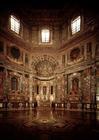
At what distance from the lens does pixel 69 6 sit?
22516 millimetres

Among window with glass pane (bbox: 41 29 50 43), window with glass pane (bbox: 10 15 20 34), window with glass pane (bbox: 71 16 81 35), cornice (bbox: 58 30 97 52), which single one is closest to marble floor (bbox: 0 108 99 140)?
cornice (bbox: 58 30 97 52)

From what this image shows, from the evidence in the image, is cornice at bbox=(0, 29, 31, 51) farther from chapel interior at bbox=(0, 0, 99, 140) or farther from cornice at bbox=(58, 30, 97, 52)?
cornice at bbox=(58, 30, 97, 52)

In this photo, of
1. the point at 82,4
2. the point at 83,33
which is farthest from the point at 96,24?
the point at 82,4

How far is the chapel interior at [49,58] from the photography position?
1808 cm

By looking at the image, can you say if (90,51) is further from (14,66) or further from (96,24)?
(14,66)

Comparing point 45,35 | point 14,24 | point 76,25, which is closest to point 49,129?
point 76,25

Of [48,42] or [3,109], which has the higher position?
[48,42]

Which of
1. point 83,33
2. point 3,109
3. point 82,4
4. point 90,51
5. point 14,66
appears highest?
point 82,4

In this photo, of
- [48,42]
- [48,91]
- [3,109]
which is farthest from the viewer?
[48,91]

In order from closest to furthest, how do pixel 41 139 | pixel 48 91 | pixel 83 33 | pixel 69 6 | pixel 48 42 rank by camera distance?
pixel 41 139 → pixel 83 33 → pixel 69 6 → pixel 48 42 → pixel 48 91

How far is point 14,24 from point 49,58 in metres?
6.67

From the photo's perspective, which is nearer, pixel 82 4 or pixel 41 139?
pixel 41 139

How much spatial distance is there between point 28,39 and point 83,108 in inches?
483

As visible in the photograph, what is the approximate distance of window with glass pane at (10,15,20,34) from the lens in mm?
21044
